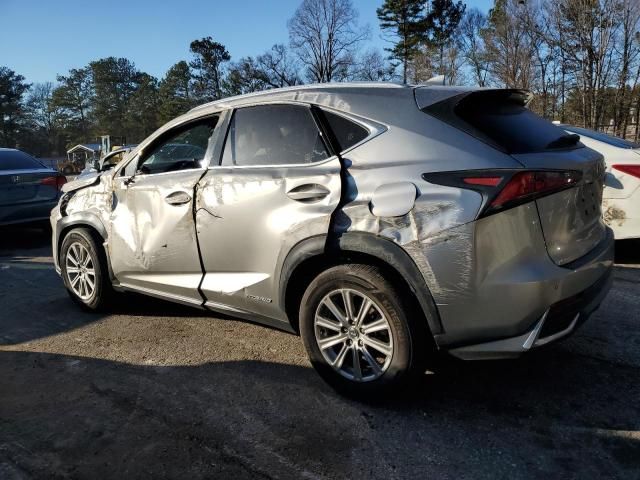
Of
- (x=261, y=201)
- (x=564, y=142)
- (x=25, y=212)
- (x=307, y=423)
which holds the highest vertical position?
(x=564, y=142)

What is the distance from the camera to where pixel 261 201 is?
3.12m

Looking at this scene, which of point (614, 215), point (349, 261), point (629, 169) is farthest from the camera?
point (614, 215)

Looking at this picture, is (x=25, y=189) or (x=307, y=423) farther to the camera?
(x=25, y=189)

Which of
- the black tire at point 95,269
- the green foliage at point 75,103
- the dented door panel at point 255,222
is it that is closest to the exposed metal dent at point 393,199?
the dented door panel at point 255,222

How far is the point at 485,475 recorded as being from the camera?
225 centimetres

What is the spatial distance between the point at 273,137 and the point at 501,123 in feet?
4.50

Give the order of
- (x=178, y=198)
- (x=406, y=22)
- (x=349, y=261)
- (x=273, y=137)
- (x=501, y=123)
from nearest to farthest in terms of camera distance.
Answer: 1. (x=501, y=123)
2. (x=349, y=261)
3. (x=273, y=137)
4. (x=178, y=198)
5. (x=406, y=22)

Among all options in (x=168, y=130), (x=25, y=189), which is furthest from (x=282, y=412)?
(x=25, y=189)

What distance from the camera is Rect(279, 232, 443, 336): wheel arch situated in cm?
255

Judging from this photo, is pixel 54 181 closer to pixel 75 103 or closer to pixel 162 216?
pixel 162 216

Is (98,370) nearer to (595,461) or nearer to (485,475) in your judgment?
(485,475)

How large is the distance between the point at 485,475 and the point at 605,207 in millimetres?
4028

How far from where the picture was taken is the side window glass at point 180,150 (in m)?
3.70

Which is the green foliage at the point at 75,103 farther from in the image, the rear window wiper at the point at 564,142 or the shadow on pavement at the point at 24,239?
the rear window wiper at the point at 564,142
